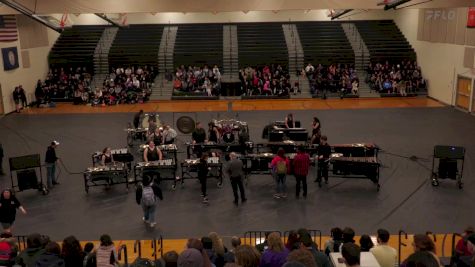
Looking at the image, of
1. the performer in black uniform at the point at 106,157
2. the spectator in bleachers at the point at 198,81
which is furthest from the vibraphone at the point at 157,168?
the spectator in bleachers at the point at 198,81

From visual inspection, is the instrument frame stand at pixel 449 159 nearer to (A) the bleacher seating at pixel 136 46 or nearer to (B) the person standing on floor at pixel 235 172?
(B) the person standing on floor at pixel 235 172

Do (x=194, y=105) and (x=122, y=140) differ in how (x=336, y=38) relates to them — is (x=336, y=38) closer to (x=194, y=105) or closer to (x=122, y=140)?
(x=194, y=105)

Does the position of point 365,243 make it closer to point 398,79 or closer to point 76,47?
point 398,79

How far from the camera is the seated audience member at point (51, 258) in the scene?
20.2 ft

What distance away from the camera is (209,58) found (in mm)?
33438

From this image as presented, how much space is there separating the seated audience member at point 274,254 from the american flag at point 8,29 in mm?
22750

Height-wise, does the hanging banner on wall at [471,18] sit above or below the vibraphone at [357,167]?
above

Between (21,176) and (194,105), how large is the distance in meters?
14.7

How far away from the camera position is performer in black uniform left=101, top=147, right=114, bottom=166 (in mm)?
13961

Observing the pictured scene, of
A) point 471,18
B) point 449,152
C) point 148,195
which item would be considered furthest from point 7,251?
point 471,18

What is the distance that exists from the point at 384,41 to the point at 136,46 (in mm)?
17204

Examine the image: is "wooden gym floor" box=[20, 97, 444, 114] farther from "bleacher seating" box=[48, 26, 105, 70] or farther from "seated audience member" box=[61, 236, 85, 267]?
"seated audience member" box=[61, 236, 85, 267]

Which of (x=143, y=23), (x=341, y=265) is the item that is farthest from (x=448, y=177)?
(x=143, y=23)

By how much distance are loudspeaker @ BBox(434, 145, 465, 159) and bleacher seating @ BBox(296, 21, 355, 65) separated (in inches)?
785
